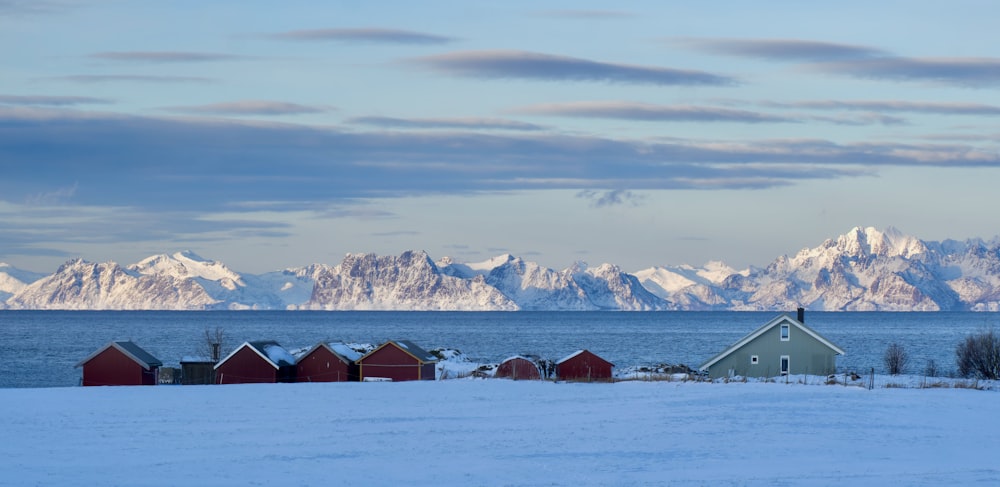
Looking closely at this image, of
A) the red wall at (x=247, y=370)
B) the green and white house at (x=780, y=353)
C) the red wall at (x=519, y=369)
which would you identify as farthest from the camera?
the red wall at (x=519, y=369)

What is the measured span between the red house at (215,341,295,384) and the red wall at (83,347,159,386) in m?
4.61

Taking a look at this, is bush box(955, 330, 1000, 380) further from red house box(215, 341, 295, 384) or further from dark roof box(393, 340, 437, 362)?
red house box(215, 341, 295, 384)

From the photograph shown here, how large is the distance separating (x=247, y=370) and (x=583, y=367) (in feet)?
68.0

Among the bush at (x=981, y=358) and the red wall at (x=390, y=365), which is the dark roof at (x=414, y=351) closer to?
the red wall at (x=390, y=365)

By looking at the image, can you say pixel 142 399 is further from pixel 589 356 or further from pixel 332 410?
pixel 589 356

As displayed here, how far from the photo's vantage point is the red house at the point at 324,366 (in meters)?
86.6

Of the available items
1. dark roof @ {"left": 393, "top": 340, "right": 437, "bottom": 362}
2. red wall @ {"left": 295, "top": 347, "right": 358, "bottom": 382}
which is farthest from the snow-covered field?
dark roof @ {"left": 393, "top": 340, "right": 437, "bottom": 362}

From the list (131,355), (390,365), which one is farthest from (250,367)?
(390,365)

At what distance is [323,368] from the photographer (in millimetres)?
86812

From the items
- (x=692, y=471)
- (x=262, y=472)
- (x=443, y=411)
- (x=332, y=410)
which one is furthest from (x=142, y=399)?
(x=692, y=471)

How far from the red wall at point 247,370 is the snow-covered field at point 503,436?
14.9 m

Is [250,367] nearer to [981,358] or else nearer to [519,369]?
[519,369]

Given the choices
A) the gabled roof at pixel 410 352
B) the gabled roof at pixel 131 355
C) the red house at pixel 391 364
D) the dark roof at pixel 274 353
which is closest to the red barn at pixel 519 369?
the gabled roof at pixel 410 352

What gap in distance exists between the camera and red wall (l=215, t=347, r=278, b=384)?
84.8 meters
